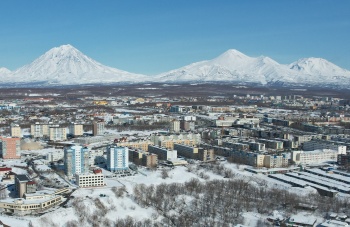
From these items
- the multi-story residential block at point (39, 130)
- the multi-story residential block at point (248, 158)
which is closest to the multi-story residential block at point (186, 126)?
the multi-story residential block at point (39, 130)

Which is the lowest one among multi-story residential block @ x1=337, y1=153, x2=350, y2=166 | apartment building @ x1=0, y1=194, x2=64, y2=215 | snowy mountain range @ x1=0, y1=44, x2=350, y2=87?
apartment building @ x1=0, y1=194, x2=64, y2=215

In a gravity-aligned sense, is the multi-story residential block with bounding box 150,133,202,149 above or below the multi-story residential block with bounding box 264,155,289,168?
above

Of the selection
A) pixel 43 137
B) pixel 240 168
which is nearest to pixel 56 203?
pixel 240 168

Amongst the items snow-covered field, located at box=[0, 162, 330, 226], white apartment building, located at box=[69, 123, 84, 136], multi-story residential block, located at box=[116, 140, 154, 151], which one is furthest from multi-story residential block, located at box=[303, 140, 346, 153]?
white apartment building, located at box=[69, 123, 84, 136]

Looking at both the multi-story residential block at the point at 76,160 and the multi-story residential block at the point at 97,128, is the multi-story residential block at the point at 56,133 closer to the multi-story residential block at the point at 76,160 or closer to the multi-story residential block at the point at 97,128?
the multi-story residential block at the point at 97,128

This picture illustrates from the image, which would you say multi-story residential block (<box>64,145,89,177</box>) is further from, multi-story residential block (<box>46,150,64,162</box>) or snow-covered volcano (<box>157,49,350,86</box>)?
snow-covered volcano (<box>157,49,350,86</box>)

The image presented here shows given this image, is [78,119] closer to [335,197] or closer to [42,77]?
[335,197]
